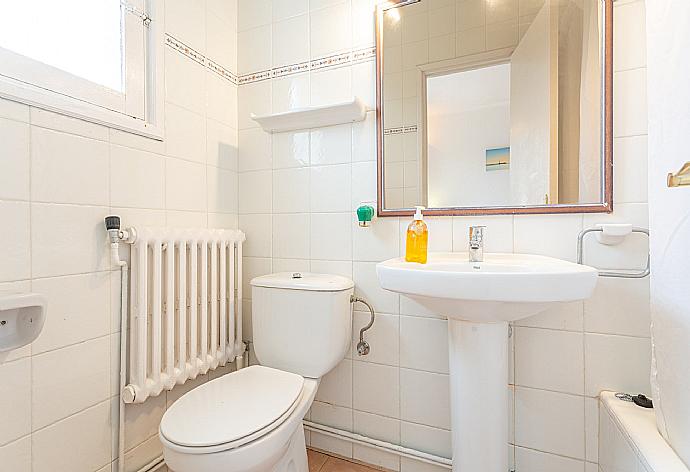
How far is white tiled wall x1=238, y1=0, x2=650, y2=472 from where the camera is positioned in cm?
111

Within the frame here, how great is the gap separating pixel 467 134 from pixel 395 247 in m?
0.51

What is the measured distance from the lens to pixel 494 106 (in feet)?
4.18

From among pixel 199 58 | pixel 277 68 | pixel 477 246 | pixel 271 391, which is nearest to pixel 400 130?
pixel 477 246

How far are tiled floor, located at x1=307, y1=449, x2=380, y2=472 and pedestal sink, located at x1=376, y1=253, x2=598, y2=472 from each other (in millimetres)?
506

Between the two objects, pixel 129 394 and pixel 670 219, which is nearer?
pixel 670 219

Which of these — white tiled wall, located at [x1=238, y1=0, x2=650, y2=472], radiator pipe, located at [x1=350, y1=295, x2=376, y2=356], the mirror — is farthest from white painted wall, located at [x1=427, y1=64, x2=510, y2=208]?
radiator pipe, located at [x1=350, y1=295, x2=376, y2=356]

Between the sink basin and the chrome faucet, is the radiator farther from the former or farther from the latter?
the chrome faucet

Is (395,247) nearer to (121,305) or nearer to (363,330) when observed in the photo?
(363,330)

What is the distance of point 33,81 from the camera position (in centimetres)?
97

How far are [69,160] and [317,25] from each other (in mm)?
1113

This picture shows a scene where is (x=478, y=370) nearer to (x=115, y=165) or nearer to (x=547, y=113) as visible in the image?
(x=547, y=113)

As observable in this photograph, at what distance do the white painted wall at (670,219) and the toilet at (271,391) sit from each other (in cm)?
91

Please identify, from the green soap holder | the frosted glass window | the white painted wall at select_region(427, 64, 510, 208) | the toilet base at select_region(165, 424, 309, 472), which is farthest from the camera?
the green soap holder

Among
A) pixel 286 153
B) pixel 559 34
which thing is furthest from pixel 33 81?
pixel 559 34
